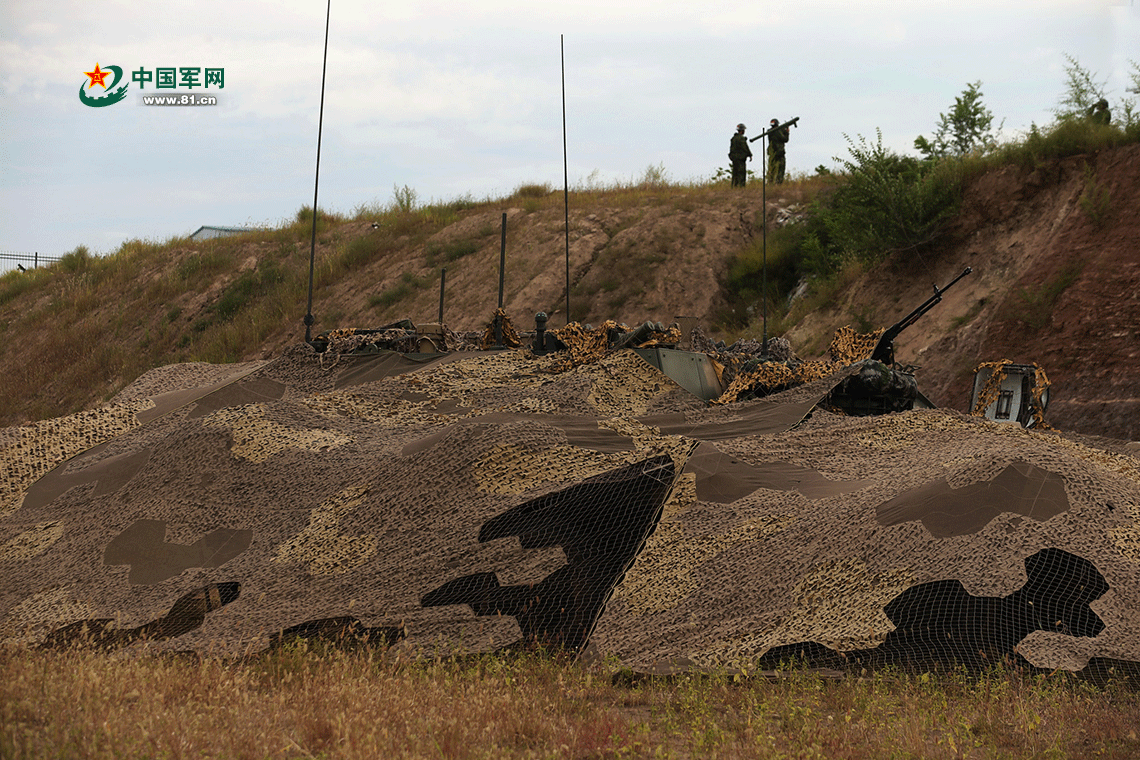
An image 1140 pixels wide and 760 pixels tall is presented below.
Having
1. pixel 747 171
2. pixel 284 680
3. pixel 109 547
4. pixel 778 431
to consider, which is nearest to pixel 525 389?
A: pixel 778 431

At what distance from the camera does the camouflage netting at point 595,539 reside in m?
4.92

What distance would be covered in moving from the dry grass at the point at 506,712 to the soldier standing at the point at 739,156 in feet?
77.6

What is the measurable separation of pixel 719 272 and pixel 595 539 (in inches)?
801

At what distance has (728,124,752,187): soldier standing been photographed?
27.0 m

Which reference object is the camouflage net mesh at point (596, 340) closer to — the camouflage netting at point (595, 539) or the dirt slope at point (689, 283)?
the camouflage netting at point (595, 539)

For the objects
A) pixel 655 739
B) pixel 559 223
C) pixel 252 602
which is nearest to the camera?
pixel 655 739

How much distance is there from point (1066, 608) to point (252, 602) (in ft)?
14.7

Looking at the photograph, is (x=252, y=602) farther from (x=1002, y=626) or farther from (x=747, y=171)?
(x=747, y=171)

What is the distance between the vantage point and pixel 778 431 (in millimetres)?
7824

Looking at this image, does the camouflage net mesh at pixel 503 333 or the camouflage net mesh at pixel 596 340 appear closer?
the camouflage net mesh at pixel 596 340

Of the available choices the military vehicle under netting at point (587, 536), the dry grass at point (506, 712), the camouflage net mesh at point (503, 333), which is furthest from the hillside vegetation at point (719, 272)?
the dry grass at point (506, 712)

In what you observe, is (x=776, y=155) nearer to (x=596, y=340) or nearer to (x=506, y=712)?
(x=596, y=340)

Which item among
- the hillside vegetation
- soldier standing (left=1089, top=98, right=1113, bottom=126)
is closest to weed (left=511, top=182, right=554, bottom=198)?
the hillside vegetation

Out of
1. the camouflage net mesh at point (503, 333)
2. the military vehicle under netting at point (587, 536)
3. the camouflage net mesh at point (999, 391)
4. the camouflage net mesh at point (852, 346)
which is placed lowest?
the military vehicle under netting at point (587, 536)
